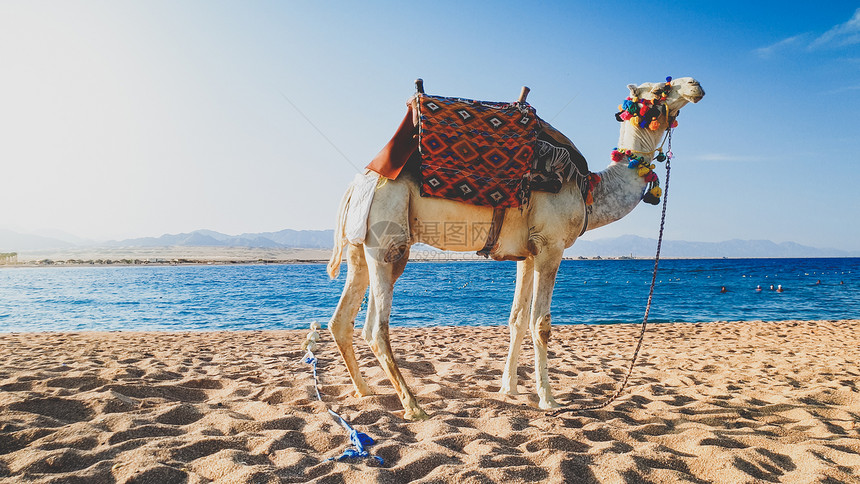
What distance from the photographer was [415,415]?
4.11 m

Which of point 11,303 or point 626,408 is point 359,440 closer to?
point 626,408

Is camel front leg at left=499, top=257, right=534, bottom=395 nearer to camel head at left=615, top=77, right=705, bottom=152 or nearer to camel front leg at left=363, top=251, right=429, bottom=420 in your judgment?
camel front leg at left=363, top=251, right=429, bottom=420

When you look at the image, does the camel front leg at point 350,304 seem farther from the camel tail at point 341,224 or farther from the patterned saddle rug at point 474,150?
the patterned saddle rug at point 474,150

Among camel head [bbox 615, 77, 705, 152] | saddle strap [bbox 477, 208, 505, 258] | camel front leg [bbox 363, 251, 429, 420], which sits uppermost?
camel head [bbox 615, 77, 705, 152]

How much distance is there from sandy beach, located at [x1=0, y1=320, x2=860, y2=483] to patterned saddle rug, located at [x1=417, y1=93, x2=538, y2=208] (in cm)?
197

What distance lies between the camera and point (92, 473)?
2.70 metres

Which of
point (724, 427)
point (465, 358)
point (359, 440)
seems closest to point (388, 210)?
point (359, 440)

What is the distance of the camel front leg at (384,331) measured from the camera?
4211 mm

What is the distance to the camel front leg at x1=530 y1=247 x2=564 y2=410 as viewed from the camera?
4.60 meters

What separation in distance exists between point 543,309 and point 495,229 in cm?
A: 92


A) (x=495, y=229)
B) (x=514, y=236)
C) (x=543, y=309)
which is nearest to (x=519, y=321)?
(x=543, y=309)

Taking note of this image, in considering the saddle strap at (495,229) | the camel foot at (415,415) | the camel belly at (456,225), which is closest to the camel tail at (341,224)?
the camel belly at (456,225)

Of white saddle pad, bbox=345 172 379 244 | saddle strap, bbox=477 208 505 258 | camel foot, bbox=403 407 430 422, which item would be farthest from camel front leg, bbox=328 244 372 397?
saddle strap, bbox=477 208 505 258

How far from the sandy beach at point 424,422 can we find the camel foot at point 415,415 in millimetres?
76
